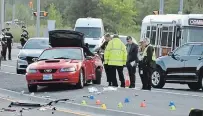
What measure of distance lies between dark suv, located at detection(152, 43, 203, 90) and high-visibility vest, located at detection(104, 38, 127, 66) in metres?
2.60

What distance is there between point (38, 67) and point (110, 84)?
3.38 m

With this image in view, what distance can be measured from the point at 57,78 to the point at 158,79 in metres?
5.51

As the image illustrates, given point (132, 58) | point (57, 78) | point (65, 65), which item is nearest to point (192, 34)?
point (132, 58)

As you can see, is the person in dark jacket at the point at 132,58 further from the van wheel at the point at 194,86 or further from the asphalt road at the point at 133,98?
the van wheel at the point at 194,86

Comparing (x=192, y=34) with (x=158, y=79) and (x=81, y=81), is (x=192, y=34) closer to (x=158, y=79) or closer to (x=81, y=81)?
(x=158, y=79)

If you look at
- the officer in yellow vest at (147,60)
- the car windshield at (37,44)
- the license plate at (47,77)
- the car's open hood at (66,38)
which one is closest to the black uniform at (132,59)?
the officer in yellow vest at (147,60)

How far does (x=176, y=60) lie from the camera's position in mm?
23688

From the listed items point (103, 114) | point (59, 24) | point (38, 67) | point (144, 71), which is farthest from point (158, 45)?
point (59, 24)

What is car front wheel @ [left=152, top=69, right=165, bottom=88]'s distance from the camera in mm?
24155

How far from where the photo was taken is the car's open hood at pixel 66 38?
75.7ft

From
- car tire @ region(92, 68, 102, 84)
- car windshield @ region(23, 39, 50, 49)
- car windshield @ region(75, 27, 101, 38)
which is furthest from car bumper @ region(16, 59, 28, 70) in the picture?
car windshield @ region(75, 27, 101, 38)

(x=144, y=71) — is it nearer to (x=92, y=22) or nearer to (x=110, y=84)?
(x=110, y=84)

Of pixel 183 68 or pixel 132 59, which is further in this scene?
pixel 183 68

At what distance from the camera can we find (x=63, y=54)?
Answer: 21.5 m
